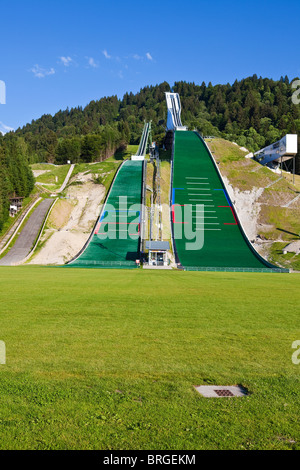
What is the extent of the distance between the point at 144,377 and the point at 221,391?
4.33 feet

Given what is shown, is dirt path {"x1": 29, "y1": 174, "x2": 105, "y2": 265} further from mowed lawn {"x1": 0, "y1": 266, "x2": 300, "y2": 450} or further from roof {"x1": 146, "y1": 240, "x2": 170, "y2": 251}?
mowed lawn {"x1": 0, "y1": 266, "x2": 300, "y2": 450}

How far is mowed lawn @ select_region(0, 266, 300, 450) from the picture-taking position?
4352mm

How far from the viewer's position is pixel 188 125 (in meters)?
132

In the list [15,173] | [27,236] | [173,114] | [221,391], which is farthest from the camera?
[173,114]

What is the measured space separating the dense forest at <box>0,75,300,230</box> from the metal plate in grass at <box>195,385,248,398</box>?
48.5 m

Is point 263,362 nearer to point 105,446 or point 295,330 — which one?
point 295,330

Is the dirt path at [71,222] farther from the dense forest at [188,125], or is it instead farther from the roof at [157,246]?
the roof at [157,246]

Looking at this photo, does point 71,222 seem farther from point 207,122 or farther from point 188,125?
point 207,122

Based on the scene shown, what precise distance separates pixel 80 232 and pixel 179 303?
115 feet

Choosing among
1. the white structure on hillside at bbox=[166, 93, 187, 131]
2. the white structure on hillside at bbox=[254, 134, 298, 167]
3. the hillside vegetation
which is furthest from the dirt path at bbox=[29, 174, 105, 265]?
the white structure on hillside at bbox=[166, 93, 187, 131]

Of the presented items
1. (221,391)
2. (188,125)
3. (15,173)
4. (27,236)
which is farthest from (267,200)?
(188,125)

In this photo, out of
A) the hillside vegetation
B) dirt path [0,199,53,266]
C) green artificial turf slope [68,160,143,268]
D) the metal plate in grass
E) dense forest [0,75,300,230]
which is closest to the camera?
the metal plate in grass

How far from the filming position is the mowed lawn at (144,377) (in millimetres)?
4352
